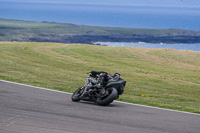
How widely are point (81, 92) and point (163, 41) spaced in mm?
80205

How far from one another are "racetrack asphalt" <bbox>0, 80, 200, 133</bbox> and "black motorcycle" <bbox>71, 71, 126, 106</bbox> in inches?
8.6

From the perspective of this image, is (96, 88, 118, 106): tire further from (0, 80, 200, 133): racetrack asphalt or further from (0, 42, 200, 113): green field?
(0, 42, 200, 113): green field

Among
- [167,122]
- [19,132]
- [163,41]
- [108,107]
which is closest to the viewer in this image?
[19,132]

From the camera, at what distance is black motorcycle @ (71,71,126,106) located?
35.8ft

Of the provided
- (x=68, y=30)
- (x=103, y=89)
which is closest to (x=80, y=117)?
(x=103, y=89)

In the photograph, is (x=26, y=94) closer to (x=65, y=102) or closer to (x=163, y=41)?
(x=65, y=102)

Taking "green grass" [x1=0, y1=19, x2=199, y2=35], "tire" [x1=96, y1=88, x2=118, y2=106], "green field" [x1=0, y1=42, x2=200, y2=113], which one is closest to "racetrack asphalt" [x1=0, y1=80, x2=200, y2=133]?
"tire" [x1=96, y1=88, x2=118, y2=106]

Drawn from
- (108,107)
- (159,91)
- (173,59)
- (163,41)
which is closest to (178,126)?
(108,107)

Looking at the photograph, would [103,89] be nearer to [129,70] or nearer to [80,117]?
[80,117]

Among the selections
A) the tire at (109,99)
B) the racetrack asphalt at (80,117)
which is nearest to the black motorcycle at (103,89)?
the tire at (109,99)

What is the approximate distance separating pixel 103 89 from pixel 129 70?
15596mm

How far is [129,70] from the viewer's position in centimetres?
2647

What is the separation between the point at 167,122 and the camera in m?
9.45

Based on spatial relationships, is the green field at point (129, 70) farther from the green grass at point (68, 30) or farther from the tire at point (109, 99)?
the green grass at point (68, 30)
